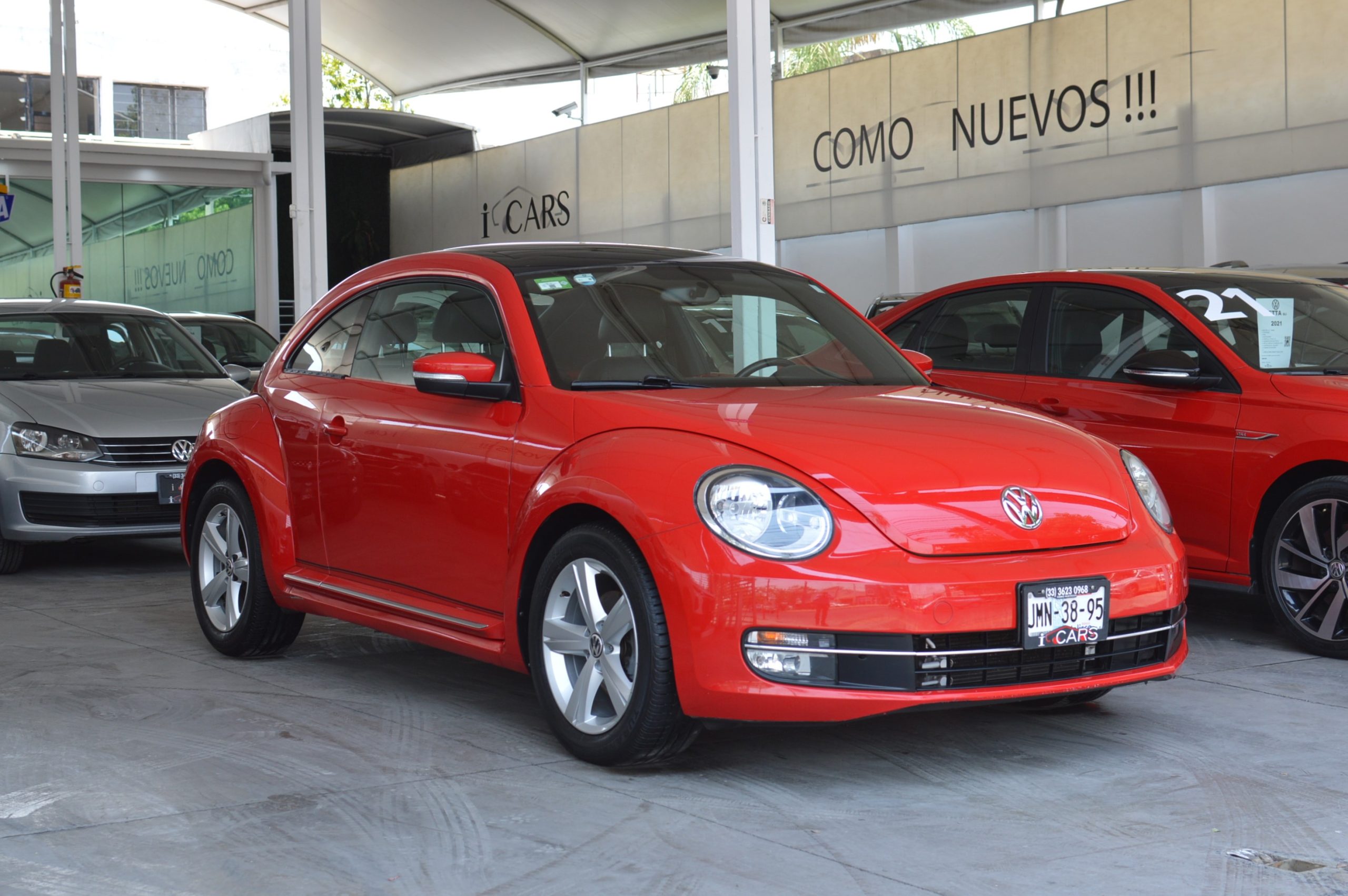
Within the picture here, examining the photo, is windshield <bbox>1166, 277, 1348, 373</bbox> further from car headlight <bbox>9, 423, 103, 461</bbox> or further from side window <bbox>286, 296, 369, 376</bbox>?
car headlight <bbox>9, 423, 103, 461</bbox>

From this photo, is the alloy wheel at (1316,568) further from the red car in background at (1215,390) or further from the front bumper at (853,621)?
the front bumper at (853,621)

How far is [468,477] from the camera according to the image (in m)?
4.60

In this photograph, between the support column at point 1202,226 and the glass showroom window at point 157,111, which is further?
the glass showroom window at point 157,111

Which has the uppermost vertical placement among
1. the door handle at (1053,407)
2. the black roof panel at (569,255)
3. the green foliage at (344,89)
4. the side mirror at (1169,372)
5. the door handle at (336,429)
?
the green foliage at (344,89)

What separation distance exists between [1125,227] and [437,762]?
15727mm

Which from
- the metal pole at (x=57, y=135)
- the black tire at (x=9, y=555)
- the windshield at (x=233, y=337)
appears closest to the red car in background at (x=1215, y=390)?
the black tire at (x=9, y=555)

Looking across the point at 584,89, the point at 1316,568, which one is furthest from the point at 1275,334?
the point at 584,89

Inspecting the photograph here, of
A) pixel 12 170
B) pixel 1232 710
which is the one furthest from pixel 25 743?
pixel 12 170

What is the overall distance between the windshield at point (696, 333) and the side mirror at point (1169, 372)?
152cm

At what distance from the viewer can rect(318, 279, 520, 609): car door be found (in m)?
4.55

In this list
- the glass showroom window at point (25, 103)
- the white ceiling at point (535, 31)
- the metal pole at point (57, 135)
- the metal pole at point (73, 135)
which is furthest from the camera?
the glass showroom window at point (25, 103)

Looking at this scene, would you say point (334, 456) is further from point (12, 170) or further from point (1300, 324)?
point (12, 170)

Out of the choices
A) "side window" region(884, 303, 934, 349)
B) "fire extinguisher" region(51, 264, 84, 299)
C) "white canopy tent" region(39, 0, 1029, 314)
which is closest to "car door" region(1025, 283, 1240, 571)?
"side window" region(884, 303, 934, 349)

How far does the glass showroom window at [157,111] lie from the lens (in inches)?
1505
